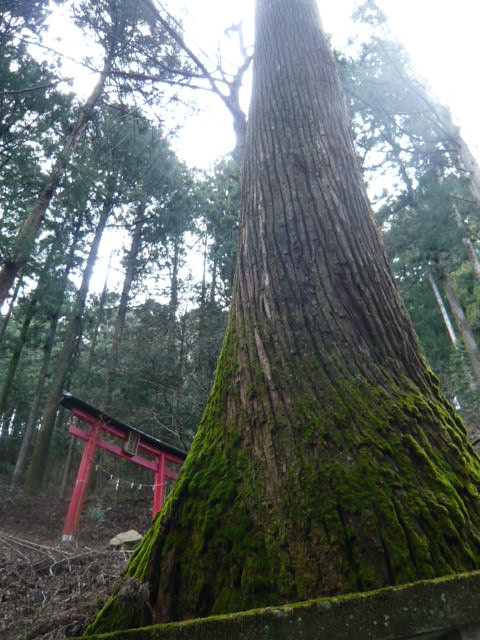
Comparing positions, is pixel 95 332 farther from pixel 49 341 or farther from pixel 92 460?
pixel 92 460

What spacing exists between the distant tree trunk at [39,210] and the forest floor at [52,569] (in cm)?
405

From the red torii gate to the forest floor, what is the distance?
1.50 metres

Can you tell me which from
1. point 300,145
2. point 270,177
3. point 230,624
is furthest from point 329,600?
point 300,145

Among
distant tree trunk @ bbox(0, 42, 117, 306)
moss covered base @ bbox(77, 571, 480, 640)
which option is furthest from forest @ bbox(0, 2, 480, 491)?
moss covered base @ bbox(77, 571, 480, 640)

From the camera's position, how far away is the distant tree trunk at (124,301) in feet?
45.6

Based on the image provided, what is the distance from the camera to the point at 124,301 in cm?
1577

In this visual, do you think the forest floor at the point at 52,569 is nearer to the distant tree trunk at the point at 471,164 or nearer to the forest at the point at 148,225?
the forest at the point at 148,225

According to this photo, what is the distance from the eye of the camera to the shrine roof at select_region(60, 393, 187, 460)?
25.8 feet

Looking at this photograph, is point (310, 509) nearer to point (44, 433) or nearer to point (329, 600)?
point (329, 600)

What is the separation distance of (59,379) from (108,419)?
5924mm

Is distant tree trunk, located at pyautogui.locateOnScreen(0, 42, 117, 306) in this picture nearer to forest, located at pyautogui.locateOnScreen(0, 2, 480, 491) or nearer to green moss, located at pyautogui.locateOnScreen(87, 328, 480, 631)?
forest, located at pyautogui.locateOnScreen(0, 2, 480, 491)

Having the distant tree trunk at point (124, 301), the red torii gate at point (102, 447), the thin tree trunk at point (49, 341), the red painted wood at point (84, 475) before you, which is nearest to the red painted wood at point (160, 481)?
the red torii gate at point (102, 447)

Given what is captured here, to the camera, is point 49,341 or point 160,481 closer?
point 160,481

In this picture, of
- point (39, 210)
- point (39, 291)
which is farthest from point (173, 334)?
point (39, 210)
